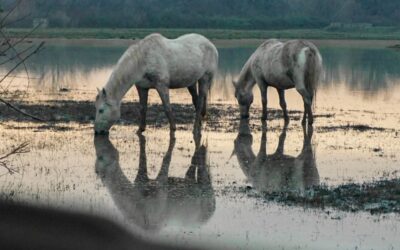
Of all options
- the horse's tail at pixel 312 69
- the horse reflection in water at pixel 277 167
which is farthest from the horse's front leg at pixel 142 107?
the horse's tail at pixel 312 69

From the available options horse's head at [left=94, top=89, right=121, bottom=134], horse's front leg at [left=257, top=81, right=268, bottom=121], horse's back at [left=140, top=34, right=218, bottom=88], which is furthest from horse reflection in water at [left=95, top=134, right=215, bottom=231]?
horse's front leg at [left=257, top=81, right=268, bottom=121]

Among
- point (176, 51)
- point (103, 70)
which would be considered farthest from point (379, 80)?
point (176, 51)

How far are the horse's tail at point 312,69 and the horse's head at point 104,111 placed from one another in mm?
4555

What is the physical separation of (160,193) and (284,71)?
7.61 meters

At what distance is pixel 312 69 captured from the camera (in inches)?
665

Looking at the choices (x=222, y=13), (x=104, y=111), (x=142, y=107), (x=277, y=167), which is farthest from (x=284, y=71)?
(x=222, y=13)

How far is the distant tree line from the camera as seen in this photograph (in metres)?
102

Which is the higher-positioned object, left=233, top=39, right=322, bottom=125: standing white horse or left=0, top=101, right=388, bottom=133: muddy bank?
left=233, top=39, right=322, bottom=125: standing white horse

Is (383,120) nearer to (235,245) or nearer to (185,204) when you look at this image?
(185,204)

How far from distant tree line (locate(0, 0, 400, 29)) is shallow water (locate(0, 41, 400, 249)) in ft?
243

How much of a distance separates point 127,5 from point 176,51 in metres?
118

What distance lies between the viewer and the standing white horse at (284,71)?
16906 millimetres

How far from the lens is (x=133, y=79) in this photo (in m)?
15.4

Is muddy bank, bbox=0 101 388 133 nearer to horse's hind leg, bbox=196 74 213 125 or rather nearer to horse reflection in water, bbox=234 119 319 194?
horse's hind leg, bbox=196 74 213 125
